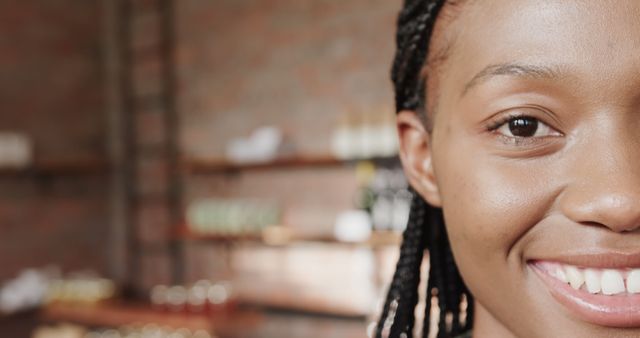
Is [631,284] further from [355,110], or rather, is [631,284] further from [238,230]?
[238,230]

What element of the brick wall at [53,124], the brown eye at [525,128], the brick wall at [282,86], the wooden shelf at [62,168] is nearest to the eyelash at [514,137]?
the brown eye at [525,128]

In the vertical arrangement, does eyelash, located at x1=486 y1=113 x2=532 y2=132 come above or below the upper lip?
above

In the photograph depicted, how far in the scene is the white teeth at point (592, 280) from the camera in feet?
2.18

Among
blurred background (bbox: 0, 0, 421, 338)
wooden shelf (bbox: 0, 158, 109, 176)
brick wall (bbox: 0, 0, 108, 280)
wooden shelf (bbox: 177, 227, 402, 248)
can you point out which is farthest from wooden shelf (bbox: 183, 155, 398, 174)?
brick wall (bbox: 0, 0, 108, 280)

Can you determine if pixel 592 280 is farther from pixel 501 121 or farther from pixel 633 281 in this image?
pixel 501 121

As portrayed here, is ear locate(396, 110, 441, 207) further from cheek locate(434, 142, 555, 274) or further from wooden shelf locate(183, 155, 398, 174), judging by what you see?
wooden shelf locate(183, 155, 398, 174)

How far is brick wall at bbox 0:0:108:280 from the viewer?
430 cm

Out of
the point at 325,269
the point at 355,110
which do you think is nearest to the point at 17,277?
the point at 325,269

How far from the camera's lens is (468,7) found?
764 millimetres

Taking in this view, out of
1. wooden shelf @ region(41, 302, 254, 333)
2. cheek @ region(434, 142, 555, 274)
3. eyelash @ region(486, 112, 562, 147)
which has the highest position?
eyelash @ region(486, 112, 562, 147)

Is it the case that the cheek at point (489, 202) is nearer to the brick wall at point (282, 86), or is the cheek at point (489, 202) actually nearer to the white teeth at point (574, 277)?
the white teeth at point (574, 277)

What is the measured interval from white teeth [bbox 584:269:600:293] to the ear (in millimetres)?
253

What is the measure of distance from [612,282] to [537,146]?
158 mm

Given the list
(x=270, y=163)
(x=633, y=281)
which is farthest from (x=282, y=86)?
(x=633, y=281)
